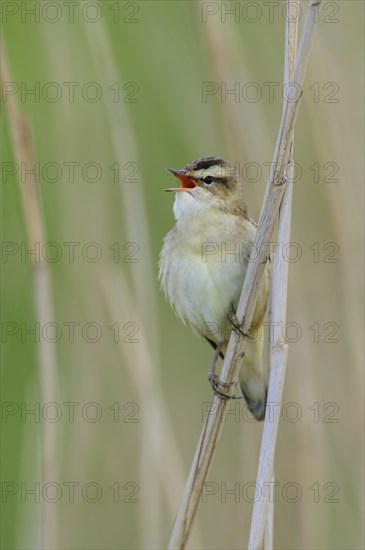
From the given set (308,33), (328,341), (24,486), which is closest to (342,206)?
(328,341)

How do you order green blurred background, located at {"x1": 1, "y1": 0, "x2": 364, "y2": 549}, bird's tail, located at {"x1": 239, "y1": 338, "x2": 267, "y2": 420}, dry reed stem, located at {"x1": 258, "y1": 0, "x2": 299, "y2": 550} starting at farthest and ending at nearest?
bird's tail, located at {"x1": 239, "y1": 338, "x2": 267, "y2": 420} → green blurred background, located at {"x1": 1, "y1": 0, "x2": 364, "y2": 549} → dry reed stem, located at {"x1": 258, "y1": 0, "x2": 299, "y2": 550}

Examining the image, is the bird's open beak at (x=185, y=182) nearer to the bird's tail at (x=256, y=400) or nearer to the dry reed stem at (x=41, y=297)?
the dry reed stem at (x=41, y=297)

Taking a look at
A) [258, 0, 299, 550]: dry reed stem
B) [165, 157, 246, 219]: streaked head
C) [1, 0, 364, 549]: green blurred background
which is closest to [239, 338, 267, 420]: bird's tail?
[1, 0, 364, 549]: green blurred background

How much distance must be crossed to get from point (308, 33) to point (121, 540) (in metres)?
2.35

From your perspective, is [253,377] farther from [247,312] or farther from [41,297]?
[41,297]

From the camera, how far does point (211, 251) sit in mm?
2904

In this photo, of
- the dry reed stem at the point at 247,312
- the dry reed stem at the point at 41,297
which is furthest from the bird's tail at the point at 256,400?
the dry reed stem at the point at 41,297

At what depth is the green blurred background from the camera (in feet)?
9.25

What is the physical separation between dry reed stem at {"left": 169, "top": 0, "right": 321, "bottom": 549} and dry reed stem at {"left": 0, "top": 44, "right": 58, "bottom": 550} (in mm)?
504

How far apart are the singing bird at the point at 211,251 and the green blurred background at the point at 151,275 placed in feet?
0.30

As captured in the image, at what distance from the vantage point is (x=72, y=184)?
3186 mm

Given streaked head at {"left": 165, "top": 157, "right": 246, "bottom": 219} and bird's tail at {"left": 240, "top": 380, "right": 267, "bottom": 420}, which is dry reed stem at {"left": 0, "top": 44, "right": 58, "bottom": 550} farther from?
bird's tail at {"left": 240, "top": 380, "right": 267, "bottom": 420}

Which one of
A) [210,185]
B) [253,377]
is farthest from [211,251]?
[253,377]

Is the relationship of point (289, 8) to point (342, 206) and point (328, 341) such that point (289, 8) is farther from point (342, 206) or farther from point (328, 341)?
point (328, 341)
